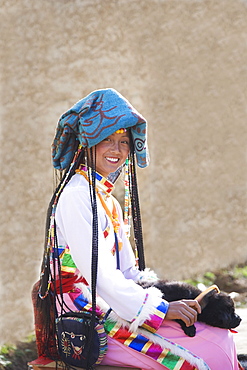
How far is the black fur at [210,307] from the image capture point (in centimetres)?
218

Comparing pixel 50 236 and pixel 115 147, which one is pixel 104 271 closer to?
pixel 50 236

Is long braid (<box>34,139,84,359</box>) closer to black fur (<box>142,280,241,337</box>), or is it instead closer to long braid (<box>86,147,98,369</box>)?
long braid (<box>86,147,98,369</box>)

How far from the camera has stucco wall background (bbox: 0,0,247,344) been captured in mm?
4578

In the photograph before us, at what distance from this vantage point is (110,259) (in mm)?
2199

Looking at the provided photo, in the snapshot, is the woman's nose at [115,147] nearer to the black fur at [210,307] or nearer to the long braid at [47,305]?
the long braid at [47,305]

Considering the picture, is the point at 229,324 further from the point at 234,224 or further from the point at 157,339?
the point at 234,224

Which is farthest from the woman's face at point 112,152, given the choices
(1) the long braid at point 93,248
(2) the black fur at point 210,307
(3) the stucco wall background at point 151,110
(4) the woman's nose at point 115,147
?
(3) the stucco wall background at point 151,110

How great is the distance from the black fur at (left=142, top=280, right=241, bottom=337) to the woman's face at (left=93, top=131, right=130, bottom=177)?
1.80 ft

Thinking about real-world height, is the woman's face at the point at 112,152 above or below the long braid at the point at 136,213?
above

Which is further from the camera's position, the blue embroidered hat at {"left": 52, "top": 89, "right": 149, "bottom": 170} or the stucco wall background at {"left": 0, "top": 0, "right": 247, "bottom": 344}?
the stucco wall background at {"left": 0, "top": 0, "right": 247, "bottom": 344}

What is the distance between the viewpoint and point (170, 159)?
19.1 ft

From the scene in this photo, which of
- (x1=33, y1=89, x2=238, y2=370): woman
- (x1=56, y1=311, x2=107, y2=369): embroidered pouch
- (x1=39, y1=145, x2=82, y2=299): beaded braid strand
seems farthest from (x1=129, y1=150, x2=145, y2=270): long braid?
(x1=56, y1=311, x2=107, y2=369): embroidered pouch

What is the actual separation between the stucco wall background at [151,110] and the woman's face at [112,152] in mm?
2265

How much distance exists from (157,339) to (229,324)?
29 cm
